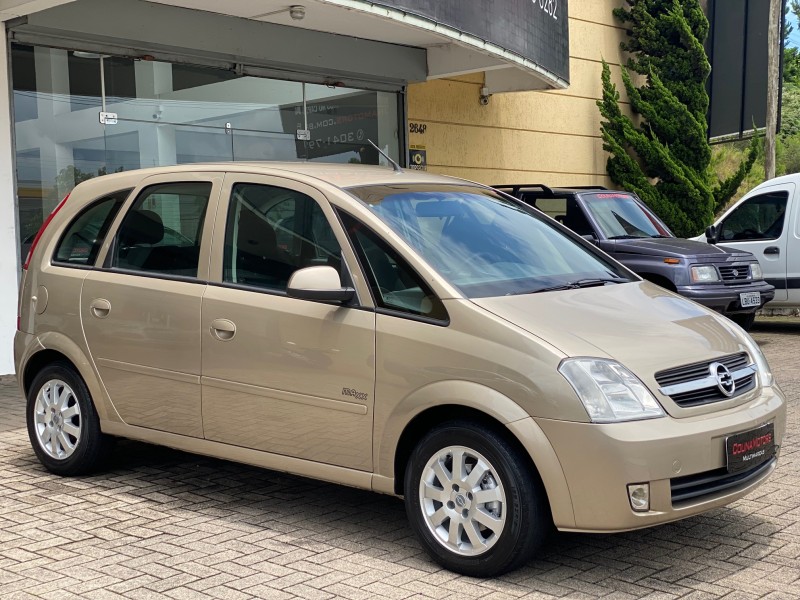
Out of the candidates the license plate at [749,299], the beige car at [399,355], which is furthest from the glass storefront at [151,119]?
the license plate at [749,299]

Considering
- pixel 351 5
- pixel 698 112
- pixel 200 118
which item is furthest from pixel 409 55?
pixel 698 112

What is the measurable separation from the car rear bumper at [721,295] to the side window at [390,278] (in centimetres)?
622

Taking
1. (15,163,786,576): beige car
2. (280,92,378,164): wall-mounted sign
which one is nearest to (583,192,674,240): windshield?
(280,92,378,164): wall-mounted sign

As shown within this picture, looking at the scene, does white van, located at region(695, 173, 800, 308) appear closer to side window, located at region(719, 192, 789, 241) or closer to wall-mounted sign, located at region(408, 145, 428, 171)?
side window, located at region(719, 192, 789, 241)

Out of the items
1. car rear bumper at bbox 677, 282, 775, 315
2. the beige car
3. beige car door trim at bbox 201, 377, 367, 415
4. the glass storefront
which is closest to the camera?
the beige car

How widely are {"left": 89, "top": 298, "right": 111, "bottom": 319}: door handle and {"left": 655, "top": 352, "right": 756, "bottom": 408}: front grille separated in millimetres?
3077

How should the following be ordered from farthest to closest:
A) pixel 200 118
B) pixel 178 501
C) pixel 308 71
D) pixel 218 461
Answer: pixel 308 71
pixel 200 118
pixel 218 461
pixel 178 501

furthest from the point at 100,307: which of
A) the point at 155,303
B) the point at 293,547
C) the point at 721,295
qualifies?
the point at 721,295

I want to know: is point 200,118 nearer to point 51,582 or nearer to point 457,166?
point 457,166

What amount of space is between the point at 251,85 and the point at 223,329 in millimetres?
8030

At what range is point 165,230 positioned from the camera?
573 cm

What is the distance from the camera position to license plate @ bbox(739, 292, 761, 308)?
10906 millimetres

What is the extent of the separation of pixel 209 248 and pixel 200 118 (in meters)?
7.12

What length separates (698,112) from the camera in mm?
19734
